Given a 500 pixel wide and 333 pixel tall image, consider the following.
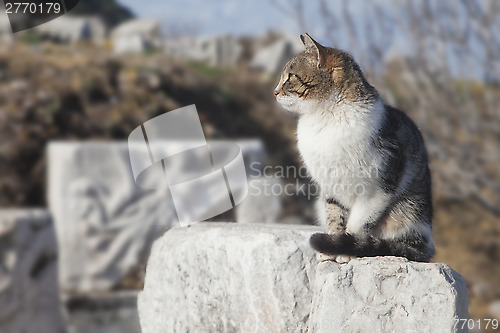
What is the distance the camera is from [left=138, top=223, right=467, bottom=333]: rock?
7.04 ft

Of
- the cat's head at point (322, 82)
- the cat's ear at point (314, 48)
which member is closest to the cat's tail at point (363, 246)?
the cat's head at point (322, 82)

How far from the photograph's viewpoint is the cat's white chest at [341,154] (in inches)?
92.6

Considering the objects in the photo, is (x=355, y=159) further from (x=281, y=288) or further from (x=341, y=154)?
(x=281, y=288)

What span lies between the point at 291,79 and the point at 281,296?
958mm

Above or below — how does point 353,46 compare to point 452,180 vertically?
above

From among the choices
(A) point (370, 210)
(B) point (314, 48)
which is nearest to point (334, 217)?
(A) point (370, 210)

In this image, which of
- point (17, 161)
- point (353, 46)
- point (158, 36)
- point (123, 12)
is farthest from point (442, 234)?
point (123, 12)

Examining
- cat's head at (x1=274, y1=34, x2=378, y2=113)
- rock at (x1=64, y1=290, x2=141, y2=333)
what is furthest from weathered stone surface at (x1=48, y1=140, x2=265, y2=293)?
cat's head at (x1=274, y1=34, x2=378, y2=113)

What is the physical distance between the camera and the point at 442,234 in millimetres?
8914

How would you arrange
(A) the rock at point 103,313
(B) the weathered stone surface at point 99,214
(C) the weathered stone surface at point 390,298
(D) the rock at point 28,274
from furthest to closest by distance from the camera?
(B) the weathered stone surface at point 99,214 < (A) the rock at point 103,313 < (D) the rock at point 28,274 < (C) the weathered stone surface at point 390,298

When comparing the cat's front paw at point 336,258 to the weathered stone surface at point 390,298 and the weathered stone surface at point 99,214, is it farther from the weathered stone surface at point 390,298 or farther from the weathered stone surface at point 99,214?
the weathered stone surface at point 99,214

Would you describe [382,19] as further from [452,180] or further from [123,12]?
[123,12]

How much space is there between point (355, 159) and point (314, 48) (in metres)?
0.54

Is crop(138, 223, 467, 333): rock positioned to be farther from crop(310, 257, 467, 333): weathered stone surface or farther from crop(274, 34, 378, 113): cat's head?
crop(274, 34, 378, 113): cat's head
